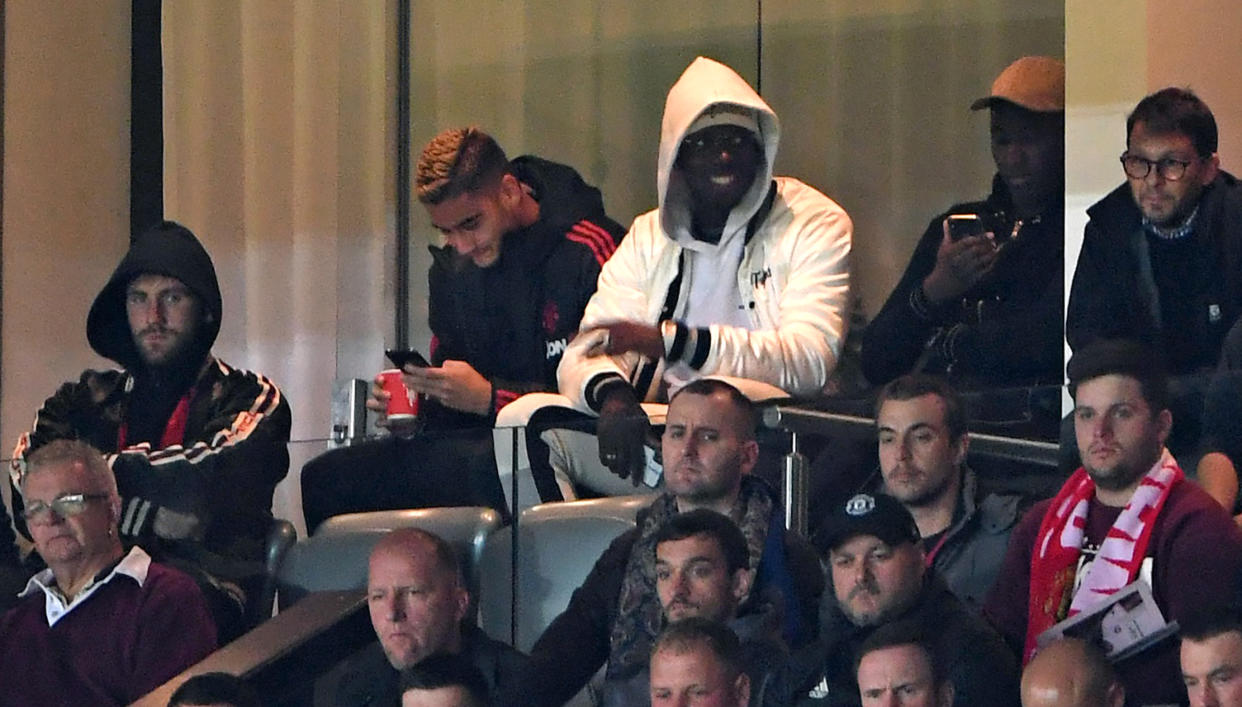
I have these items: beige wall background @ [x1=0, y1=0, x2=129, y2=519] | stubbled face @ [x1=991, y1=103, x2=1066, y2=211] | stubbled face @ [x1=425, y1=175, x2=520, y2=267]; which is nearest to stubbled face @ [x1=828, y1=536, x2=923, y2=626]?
stubbled face @ [x1=991, y1=103, x2=1066, y2=211]

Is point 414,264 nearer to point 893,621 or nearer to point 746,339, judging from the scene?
point 746,339

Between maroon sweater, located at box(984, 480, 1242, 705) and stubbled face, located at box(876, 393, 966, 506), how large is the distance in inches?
8.8

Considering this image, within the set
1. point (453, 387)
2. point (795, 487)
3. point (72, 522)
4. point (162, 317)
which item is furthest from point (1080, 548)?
point (162, 317)

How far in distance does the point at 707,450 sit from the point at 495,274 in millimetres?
1248

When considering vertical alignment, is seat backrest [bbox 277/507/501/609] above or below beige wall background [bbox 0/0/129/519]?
below

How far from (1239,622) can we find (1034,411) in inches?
Result: 22.9

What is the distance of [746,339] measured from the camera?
4.11 m

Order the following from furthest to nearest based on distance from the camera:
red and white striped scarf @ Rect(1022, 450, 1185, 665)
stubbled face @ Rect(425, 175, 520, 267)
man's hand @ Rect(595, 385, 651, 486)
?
stubbled face @ Rect(425, 175, 520, 267) < man's hand @ Rect(595, 385, 651, 486) < red and white striped scarf @ Rect(1022, 450, 1185, 665)

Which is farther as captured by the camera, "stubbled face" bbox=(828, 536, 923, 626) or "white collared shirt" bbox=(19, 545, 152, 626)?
"white collared shirt" bbox=(19, 545, 152, 626)

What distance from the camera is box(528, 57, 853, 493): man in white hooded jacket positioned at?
412 cm

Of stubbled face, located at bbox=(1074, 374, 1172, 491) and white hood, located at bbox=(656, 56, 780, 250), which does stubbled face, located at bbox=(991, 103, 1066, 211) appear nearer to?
white hood, located at bbox=(656, 56, 780, 250)

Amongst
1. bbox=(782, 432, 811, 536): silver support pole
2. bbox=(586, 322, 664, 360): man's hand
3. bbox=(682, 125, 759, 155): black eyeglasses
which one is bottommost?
bbox=(782, 432, 811, 536): silver support pole

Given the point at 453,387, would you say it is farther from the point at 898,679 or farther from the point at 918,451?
the point at 898,679

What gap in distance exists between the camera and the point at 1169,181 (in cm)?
361
